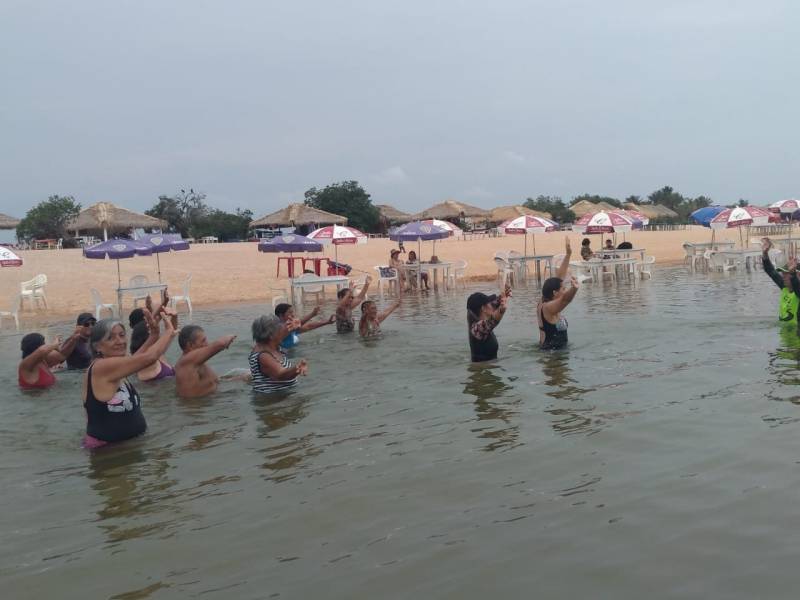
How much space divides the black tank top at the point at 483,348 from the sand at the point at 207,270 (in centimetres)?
1116

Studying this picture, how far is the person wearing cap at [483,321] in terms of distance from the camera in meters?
7.36

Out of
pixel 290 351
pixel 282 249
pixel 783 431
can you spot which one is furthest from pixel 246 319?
pixel 783 431

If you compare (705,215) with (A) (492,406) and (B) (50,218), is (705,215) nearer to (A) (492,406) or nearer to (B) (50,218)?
(A) (492,406)

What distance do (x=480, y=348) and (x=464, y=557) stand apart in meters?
4.66

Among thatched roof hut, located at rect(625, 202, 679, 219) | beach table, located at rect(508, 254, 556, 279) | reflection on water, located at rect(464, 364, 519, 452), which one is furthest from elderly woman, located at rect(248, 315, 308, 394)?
thatched roof hut, located at rect(625, 202, 679, 219)

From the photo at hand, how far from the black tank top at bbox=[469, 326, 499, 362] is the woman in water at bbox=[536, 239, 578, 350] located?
0.62 m

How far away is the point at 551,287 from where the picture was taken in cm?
753

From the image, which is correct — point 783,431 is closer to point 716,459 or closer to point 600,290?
point 716,459

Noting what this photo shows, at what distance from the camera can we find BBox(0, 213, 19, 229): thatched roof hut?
38.1 meters

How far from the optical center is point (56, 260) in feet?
97.7

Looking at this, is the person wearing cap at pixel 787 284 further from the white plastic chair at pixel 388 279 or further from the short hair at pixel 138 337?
the white plastic chair at pixel 388 279

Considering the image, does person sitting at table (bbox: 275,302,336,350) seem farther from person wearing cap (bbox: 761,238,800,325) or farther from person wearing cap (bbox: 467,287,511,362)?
person wearing cap (bbox: 761,238,800,325)

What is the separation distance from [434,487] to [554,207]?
240 feet

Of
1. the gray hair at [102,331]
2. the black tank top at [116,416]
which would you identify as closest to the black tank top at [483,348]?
the black tank top at [116,416]
